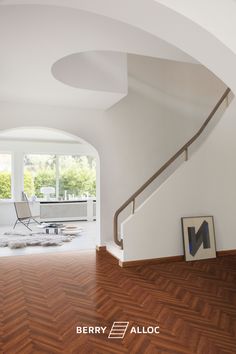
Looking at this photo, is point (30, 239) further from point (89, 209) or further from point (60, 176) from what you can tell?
point (60, 176)

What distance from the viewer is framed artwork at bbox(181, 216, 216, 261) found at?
17.4ft

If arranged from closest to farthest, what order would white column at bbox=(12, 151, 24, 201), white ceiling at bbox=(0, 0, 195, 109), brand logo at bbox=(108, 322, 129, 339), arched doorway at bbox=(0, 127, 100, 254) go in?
brand logo at bbox=(108, 322, 129, 339) → white ceiling at bbox=(0, 0, 195, 109) → arched doorway at bbox=(0, 127, 100, 254) → white column at bbox=(12, 151, 24, 201)

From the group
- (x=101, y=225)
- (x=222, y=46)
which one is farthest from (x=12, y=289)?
(x=222, y=46)

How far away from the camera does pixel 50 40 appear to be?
10.3 ft

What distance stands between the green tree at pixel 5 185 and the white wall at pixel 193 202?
6468mm

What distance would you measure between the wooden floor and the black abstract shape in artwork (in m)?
0.31

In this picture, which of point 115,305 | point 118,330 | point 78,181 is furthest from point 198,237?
point 78,181

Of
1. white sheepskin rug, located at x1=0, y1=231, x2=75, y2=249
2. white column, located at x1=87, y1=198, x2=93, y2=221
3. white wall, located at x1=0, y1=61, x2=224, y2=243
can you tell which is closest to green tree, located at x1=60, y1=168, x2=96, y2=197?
white column, located at x1=87, y1=198, x2=93, y2=221

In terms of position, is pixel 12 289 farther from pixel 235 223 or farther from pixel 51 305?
pixel 235 223

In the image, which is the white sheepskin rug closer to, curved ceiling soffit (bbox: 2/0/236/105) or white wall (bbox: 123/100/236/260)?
white wall (bbox: 123/100/236/260)

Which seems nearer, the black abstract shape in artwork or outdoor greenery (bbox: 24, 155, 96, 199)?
the black abstract shape in artwork

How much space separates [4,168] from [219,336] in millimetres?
9043

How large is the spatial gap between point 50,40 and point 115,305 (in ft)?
10.0

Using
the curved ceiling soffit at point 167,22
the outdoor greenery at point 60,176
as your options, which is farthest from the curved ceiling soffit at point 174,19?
the outdoor greenery at point 60,176
